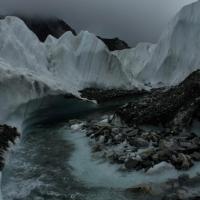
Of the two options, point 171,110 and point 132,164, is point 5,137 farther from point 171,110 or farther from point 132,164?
point 171,110

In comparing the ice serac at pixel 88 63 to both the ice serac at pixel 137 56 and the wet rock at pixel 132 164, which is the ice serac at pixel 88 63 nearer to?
the ice serac at pixel 137 56

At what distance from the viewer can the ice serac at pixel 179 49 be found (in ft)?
198

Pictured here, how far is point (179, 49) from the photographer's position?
62.9 m

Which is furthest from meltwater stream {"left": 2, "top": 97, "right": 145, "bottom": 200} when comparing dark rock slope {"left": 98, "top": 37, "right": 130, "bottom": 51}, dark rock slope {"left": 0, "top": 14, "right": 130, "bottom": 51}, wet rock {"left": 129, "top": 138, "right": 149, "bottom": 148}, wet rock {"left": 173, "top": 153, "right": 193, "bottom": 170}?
dark rock slope {"left": 98, "top": 37, "right": 130, "bottom": 51}

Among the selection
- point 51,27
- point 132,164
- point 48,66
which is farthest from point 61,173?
point 51,27

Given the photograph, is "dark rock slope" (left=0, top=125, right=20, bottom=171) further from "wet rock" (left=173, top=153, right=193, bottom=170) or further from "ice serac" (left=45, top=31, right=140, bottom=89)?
"ice serac" (left=45, top=31, right=140, bottom=89)

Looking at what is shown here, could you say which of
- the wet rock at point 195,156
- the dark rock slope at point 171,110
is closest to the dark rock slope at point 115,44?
the dark rock slope at point 171,110

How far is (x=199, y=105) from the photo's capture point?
2147 centimetres

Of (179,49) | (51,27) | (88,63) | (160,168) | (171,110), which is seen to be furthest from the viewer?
(51,27)

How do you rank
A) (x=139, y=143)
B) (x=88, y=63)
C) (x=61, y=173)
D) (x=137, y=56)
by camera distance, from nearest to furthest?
(x=61, y=173)
(x=139, y=143)
(x=88, y=63)
(x=137, y=56)

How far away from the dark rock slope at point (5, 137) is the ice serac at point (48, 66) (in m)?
4.34

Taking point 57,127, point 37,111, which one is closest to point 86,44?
point 37,111

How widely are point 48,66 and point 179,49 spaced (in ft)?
69.0

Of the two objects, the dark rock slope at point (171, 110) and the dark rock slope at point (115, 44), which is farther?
the dark rock slope at point (115, 44)
